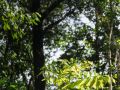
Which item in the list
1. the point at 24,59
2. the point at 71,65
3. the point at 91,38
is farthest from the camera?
the point at 91,38

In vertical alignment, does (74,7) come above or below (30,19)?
above

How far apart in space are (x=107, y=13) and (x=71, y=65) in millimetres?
15906

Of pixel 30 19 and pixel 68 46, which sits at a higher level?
pixel 68 46

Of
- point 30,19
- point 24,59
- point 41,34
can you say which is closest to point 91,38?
point 24,59

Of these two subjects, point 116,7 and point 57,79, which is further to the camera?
point 116,7

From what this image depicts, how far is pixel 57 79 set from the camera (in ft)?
14.9

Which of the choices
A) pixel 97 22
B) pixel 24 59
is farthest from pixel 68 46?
pixel 24 59

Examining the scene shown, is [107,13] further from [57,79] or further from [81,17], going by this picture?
[57,79]

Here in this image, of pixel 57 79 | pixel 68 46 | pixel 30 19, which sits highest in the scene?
pixel 68 46

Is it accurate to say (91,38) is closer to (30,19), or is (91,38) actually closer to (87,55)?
(87,55)

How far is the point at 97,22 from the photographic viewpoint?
2475cm

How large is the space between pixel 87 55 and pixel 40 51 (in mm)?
14614

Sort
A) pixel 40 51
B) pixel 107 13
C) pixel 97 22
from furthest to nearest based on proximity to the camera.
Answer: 1. pixel 97 22
2. pixel 107 13
3. pixel 40 51

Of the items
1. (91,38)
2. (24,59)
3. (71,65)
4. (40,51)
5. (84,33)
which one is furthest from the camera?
(91,38)
